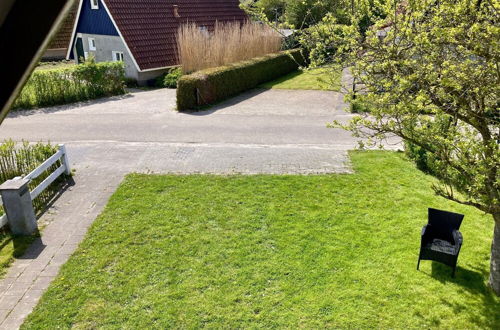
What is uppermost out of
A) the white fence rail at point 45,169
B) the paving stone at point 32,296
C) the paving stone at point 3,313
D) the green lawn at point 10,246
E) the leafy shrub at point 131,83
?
the leafy shrub at point 131,83

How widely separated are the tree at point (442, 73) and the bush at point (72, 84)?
15364mm

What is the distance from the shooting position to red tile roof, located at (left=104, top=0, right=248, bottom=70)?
20953mm

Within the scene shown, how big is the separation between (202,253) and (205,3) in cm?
2232

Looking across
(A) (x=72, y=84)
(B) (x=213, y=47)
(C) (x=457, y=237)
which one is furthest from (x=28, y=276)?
(B) (x=213, y=47)

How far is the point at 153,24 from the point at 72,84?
20.8 ft

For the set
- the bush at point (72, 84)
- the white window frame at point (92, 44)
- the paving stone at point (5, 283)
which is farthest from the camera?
the white window frame at point (92, 44)

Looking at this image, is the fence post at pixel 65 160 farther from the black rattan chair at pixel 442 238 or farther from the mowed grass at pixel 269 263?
the black rattan chair at pixel 442 238

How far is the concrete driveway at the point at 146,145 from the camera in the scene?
6.98m

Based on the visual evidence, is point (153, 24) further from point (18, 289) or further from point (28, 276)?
point (18, 289)

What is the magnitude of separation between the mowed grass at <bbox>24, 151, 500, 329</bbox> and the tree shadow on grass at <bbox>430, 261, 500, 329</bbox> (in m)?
0.02

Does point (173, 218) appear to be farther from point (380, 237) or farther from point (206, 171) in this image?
point (380, 237)

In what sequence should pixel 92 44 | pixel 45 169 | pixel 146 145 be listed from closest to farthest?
Result: pixel 45 169 → pixel 146 145 → pixel 92 44

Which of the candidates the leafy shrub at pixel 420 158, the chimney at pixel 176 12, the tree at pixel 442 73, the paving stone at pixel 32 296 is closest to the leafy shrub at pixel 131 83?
the chimney at pixel 176 12

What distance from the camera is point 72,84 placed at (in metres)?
18.2
